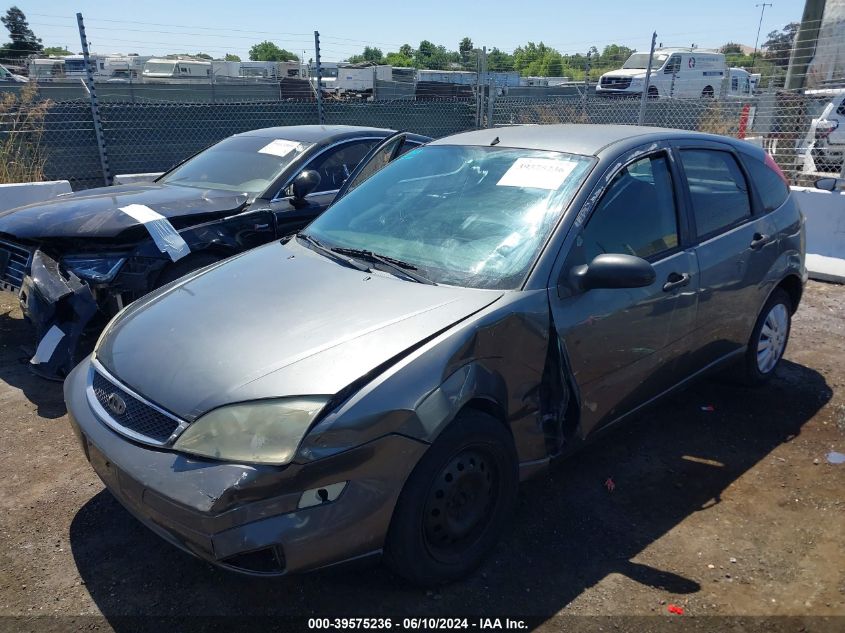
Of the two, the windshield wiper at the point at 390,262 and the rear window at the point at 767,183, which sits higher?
the rear window at the point at 767,183

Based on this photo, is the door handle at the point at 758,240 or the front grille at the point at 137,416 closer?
the front grille at the point at 137,416

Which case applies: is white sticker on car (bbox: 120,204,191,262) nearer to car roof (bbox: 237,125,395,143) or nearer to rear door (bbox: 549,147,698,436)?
car roof (bbox: 237,125,395,143)

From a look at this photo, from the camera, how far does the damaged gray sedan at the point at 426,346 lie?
7.16ft

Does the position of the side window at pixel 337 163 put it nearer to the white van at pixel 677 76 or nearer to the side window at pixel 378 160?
the side window at pixel 378 160

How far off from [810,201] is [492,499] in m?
6.31

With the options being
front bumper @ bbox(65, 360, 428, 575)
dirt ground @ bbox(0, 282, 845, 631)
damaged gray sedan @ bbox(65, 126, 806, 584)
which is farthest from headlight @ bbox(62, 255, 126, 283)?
front bumper @ bbox(65, 360, 428, 575)

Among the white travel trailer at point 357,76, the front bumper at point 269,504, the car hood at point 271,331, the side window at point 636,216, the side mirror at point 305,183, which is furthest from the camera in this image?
the white travel trailer at point 357,76

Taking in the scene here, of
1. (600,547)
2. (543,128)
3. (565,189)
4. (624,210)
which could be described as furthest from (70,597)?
(543,128)

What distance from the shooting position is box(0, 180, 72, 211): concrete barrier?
24.0 feet

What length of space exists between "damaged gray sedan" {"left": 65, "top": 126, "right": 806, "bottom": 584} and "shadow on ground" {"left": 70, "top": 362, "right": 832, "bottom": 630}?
0.66ft

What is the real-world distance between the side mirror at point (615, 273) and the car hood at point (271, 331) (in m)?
0.43

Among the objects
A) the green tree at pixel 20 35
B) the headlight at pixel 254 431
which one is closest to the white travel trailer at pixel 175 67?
the green tree at pixel 20 35

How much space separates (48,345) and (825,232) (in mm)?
7417

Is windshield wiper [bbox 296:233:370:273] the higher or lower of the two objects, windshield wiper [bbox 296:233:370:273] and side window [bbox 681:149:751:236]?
the lower
